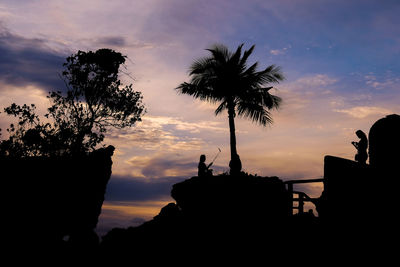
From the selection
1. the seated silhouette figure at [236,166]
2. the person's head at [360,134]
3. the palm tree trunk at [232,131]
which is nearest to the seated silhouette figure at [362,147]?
the person's head at [360,134]

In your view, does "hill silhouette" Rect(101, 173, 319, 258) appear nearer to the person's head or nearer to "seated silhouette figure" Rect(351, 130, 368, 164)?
"seated silhouette figure" Rect(351, 130, 368, 164)

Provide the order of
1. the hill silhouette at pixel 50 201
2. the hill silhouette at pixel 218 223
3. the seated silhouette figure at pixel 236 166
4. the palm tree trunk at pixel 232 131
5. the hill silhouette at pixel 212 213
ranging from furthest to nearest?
the palm tree trunk at pixel 232 131, the seated silhouette figure at pixel 236 166, the hill silhouette at pixel 218 223, the hill silhouette at pixel 50 201, the hill silhouette at pixel 212 213

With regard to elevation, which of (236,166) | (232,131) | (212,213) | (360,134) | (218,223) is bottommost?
(218,223)

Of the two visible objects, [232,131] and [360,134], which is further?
[232,131]

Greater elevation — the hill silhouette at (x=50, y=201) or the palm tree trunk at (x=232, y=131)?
the palm tree trunk at (x=232, y=131)

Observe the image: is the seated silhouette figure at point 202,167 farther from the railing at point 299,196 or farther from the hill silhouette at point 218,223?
the railing at point 299,196

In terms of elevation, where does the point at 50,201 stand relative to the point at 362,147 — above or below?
below

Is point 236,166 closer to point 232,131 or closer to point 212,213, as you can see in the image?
point 212,213

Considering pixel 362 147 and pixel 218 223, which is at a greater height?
pixel 362 147

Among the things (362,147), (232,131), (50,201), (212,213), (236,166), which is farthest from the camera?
(232,131)

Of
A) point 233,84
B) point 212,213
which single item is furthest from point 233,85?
point 212,213

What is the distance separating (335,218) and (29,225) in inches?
464

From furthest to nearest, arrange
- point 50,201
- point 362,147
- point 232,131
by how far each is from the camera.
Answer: point 232,131 → point 50,201 → point 362,147

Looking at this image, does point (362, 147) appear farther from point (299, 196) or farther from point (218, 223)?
point (218, 223)
